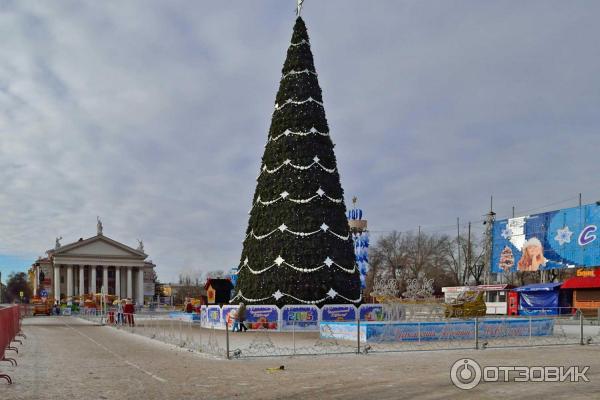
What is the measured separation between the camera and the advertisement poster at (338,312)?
2758 cm

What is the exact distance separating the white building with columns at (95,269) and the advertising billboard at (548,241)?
78.3 meters

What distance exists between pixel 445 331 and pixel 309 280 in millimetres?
8537

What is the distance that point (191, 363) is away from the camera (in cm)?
1531

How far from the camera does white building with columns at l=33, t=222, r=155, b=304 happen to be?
112375 mm

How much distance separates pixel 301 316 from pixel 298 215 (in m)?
5.00

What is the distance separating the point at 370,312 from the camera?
29.1 m

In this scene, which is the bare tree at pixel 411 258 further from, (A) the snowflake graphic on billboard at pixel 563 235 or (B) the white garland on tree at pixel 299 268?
(B) the white garland on tree at pixel 299 268

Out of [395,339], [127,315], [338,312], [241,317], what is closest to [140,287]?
[127,315]

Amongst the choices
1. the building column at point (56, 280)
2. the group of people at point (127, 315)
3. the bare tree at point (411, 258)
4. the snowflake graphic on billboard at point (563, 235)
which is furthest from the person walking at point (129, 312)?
the building column at point (56, 280)

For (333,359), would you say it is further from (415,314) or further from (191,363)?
(415,314)

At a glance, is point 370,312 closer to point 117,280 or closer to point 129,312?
point 129,312

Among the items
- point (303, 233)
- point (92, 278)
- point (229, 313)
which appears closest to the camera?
point (303, 233)

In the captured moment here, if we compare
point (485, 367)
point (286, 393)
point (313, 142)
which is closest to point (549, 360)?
point (485, 367)

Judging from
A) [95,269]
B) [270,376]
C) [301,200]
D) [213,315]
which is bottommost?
[95,269]
